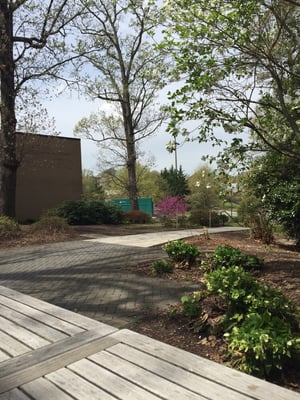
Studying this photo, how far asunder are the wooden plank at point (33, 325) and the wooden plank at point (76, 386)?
65 cm

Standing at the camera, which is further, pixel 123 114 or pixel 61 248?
pixel 123 114

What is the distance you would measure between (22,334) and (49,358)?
643mm

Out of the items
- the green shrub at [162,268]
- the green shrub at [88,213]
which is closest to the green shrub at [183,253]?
the green shrub at [162,268]

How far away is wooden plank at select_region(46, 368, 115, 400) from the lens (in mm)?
2184

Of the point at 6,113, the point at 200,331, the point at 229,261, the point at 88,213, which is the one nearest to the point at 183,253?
the point at 229,261

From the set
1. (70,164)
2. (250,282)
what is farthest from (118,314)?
(70,164)

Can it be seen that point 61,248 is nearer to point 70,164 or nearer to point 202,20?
point 202,20

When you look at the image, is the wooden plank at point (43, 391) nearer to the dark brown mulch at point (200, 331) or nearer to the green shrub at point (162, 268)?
the dark brown mulch at point (200, 331)

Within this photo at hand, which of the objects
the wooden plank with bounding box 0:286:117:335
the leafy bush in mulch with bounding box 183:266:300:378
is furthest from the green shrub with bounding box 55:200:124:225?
the leafy bush in mulch with bounding box 183:266:300:378

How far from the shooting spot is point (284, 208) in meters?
9.17

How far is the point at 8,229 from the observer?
11.3 metres

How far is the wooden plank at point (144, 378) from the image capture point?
2.15 metres

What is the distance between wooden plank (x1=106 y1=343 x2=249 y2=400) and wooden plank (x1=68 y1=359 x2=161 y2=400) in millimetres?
138

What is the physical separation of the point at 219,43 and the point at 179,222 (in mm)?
13649
